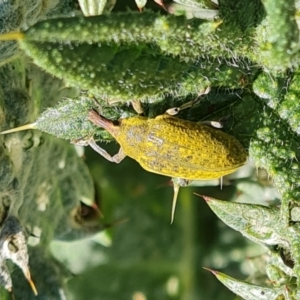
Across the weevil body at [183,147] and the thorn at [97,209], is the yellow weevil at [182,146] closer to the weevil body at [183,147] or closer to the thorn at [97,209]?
the weevil body at [183,147]

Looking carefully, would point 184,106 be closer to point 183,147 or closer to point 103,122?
point 183,147

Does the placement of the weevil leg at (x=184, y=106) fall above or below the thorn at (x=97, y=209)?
above

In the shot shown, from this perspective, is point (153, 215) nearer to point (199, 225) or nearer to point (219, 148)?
point (199, 225)

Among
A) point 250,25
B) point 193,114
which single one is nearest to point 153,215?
point 193,114

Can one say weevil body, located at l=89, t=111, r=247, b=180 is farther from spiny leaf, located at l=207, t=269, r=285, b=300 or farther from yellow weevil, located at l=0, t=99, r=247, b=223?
spiny leaf, located at l=207, t=269, r=285, b=300

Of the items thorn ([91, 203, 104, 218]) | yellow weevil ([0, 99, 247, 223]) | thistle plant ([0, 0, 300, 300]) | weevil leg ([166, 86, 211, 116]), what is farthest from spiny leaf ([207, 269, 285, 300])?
thorn ([91, 203, 104, 218])

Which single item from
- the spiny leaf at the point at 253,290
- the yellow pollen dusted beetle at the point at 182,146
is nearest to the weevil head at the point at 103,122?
the yellow pollen dusted beetle at the point at 182,146
